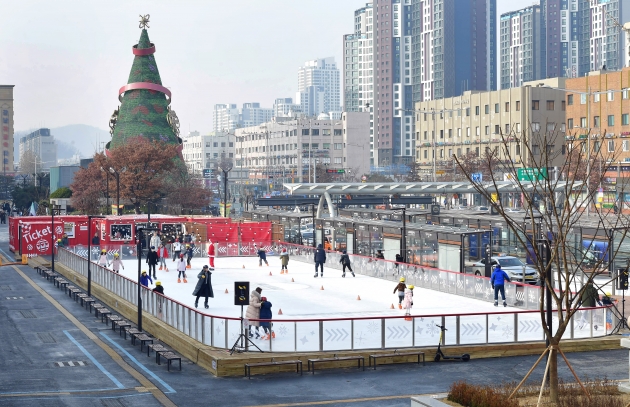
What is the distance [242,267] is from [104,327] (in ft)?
59.6

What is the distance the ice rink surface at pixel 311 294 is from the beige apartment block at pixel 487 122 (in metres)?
54.2

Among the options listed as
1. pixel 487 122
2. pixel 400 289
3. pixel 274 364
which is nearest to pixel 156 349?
pixel 274 364

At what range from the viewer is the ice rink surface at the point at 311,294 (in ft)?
104

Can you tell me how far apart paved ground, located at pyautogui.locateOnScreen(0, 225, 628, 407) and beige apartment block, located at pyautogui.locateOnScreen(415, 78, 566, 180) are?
238ft

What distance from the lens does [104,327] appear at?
3114 cm

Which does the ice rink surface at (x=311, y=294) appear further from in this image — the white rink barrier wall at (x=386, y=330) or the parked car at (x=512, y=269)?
the white rink barrier wall at (x=386, y=330)

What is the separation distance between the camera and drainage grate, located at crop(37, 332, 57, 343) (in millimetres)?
28078

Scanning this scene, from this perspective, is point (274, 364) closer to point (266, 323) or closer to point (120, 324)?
point (266, 323)

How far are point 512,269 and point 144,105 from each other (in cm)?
6331

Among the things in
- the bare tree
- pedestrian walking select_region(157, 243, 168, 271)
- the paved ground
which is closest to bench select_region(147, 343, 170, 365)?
the paved ground

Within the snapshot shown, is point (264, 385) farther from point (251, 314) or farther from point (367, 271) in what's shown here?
point (367, 271)

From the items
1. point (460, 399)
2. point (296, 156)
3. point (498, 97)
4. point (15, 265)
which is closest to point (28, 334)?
point (460, 399)

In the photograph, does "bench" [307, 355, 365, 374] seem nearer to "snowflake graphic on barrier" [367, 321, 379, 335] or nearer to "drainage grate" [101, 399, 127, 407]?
"snowflake graphic on barrier" [367, 321, 379, 335]

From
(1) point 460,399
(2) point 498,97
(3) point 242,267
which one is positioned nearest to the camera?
(1) point 460,399
